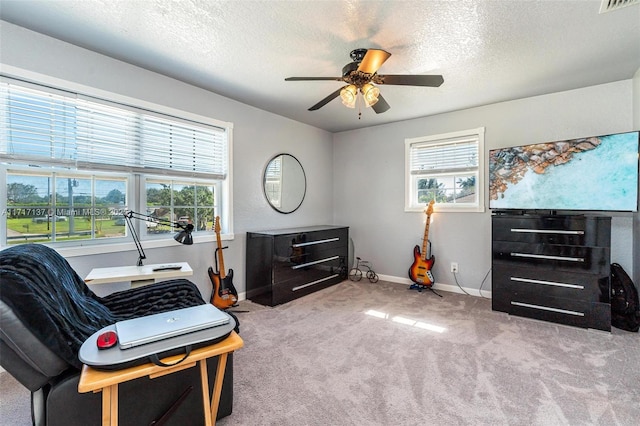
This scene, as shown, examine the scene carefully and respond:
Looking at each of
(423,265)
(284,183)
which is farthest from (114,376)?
(423,265)

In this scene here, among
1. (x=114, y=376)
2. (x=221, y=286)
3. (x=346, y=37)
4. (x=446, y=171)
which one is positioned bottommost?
(x=221, y=286)

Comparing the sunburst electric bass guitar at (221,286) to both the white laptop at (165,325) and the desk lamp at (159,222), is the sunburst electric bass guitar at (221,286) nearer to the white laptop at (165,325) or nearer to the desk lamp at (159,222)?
the desk lamp at (159,222)

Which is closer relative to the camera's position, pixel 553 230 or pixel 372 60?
pixel 372 60

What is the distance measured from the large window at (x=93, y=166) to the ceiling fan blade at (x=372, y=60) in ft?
6.42

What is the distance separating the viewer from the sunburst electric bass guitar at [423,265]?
3861mm

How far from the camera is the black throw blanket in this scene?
1.01 m

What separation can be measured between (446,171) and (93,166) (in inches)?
156

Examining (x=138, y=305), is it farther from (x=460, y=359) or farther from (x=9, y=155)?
(x=460, y=359)

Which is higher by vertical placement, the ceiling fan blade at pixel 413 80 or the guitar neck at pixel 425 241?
the ceiling fan blade at pixel 413 80

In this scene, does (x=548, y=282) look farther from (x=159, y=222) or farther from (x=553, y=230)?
(x=159, y=222)

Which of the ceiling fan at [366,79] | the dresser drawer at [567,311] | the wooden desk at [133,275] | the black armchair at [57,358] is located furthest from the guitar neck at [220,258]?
the dresser drawer at [567,311]

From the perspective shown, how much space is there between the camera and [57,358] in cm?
107

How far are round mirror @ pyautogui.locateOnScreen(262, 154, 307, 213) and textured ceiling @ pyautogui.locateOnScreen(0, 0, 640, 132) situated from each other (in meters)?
1.16

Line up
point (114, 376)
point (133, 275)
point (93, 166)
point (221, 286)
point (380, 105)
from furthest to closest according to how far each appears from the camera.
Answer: point (221, 286), point (380, 105), point (93, 166), point (133, 275), point (114, 376)
